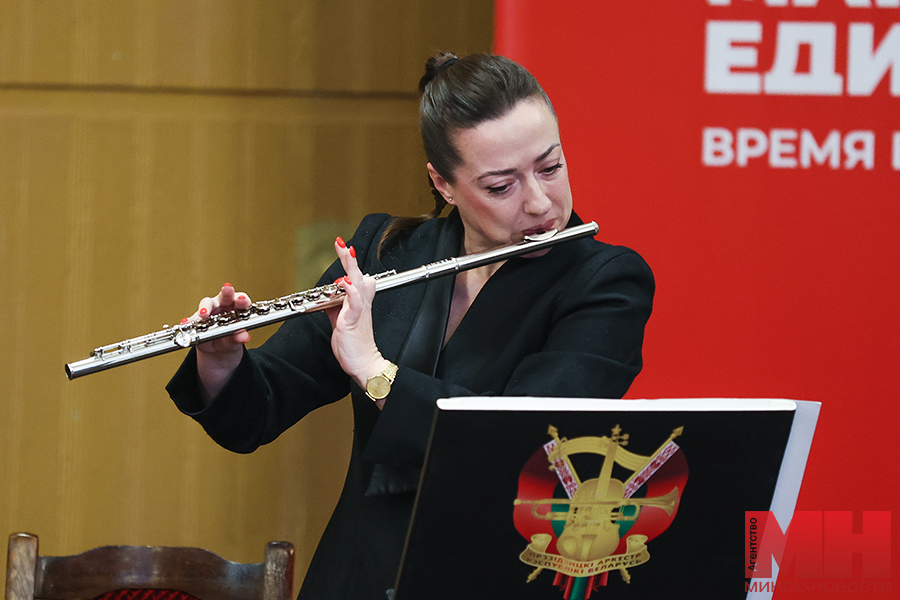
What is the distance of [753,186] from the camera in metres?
1.94

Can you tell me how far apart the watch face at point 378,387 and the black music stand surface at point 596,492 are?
307 mm

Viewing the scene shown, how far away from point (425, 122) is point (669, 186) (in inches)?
27.2

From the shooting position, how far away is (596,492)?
38.0 inches

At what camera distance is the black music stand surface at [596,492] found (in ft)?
3.02

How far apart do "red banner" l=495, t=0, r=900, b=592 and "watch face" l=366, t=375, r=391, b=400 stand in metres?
0.86

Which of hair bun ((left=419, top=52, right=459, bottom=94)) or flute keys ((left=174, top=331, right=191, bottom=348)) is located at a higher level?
hair bun ((left=419, top=52, right=459, bottom=94))

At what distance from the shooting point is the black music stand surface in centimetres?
92

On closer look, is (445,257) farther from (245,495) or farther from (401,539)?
(245,495)

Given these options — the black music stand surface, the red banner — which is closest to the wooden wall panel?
the red banner

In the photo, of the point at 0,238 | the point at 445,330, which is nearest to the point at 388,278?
the point at 445,330

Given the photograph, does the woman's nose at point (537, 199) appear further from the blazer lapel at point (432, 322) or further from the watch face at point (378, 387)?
the watch face at point (378, 387)
